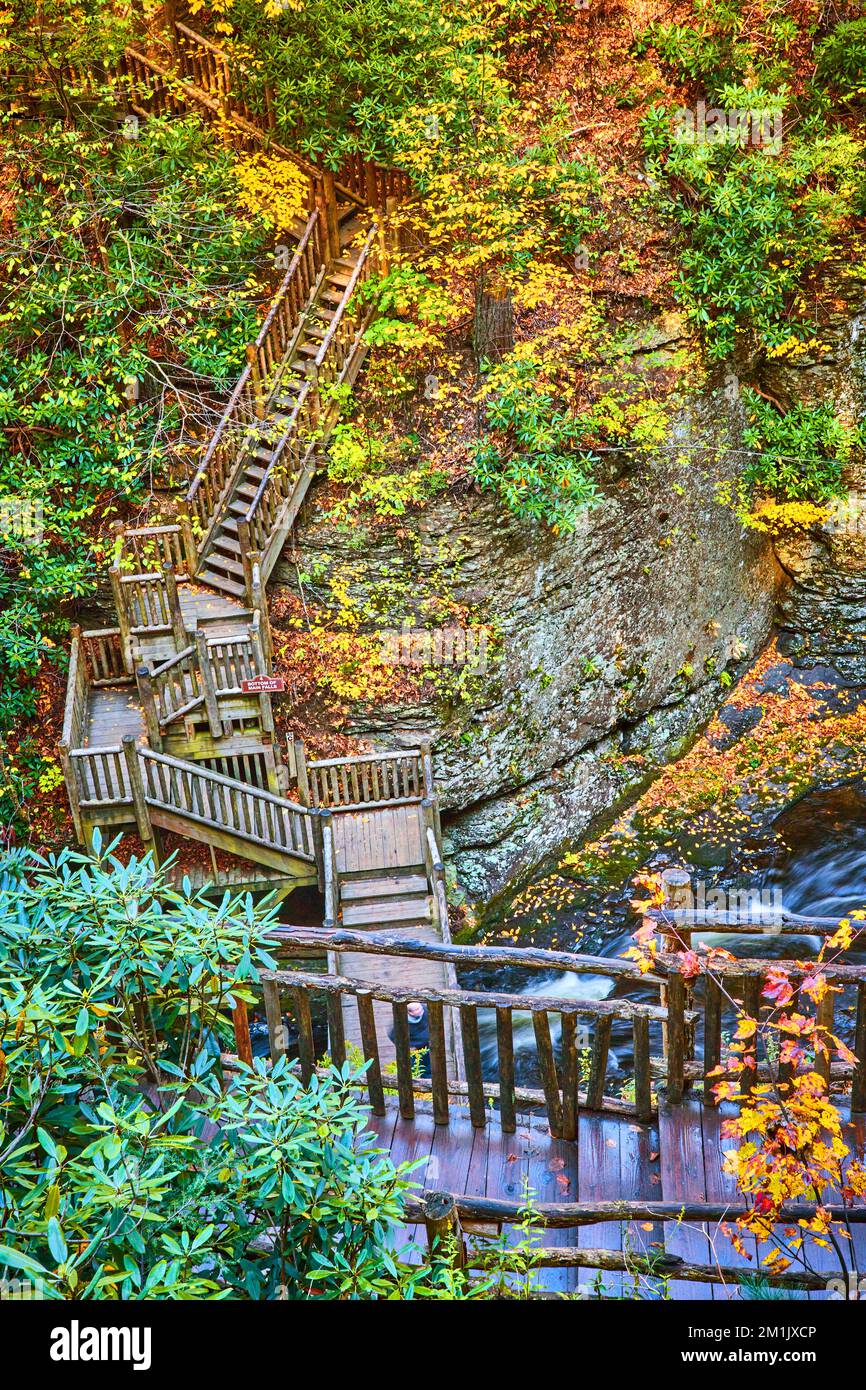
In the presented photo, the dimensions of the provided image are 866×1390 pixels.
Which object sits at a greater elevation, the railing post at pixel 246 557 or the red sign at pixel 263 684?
the railing post at pixel 246 557

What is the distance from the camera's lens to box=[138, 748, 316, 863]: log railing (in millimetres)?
11969

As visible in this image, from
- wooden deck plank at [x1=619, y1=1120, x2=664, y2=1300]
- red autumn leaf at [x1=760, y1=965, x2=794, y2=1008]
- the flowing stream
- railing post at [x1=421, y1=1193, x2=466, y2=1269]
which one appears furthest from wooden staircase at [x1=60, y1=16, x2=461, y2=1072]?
railing post at [x1=421, y1=1193, x2=466, y2=1269]

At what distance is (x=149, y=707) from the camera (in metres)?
12.0

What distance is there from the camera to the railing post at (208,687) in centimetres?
1212

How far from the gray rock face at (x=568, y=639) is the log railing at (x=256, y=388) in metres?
1.37

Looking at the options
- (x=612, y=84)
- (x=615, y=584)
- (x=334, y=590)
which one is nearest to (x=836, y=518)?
(x=615, y=584)

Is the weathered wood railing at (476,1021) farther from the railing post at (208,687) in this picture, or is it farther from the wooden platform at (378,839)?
the wooden platform at (378,839)

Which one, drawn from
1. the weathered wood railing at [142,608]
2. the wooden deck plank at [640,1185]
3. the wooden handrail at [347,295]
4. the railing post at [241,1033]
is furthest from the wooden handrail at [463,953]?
the wooden handrail at [347,295]

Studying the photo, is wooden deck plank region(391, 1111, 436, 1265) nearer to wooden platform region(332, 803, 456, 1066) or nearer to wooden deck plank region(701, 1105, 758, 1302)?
wooden deck plank region(701, 1105, 758, 1302)

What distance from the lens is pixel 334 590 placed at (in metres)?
14.7

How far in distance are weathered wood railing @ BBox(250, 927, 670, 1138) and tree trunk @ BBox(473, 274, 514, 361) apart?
10.7m
